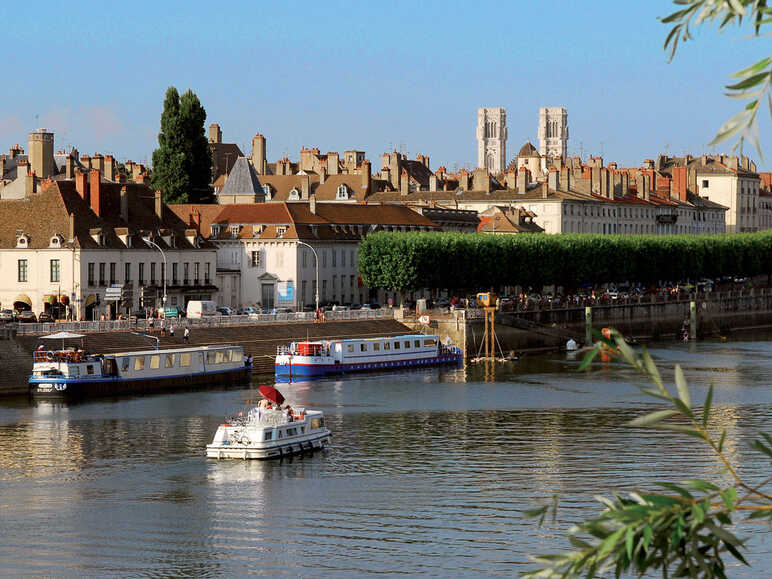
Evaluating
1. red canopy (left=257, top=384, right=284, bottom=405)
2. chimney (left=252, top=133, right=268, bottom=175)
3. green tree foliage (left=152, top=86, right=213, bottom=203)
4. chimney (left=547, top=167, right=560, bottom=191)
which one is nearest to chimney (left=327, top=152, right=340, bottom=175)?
chimney (left=252, top=133, right=268, bottom=175)

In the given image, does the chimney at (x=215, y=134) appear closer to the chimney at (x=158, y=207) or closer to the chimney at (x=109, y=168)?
the chimney at (x=109, y=168)

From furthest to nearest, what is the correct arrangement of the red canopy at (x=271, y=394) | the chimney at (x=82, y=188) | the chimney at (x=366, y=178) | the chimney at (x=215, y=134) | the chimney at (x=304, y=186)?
1. the chimney at (x=215, y=134)
2. the chimney at (x=366, y=178)
3. the chimney at (x=304, y=186)
4. the chimney at (x=82, y=188)
5. the red canopy at (x=271, y=394)

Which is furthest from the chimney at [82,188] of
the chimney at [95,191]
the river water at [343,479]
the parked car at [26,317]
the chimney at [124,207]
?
the river water at [343,479]

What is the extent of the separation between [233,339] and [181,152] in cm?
3878

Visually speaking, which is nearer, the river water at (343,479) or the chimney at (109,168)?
the river water at (343,479)

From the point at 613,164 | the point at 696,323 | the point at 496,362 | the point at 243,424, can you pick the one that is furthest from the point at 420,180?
the point at 243,424

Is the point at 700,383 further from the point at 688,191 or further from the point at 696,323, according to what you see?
the point at 688,191

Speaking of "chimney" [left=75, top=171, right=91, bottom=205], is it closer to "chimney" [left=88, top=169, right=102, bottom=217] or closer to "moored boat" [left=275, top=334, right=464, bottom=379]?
"chimney" [left=88, top=169, right=102, bottom=217]

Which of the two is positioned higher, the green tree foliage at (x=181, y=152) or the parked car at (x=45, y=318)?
the green tree foliage at (x=181, y=152)

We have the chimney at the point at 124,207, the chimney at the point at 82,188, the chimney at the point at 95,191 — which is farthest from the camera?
the chimney at the point at 124,207

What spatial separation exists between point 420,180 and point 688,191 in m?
40.1

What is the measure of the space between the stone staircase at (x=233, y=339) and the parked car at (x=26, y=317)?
685 centimetres

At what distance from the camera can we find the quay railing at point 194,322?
72.9m

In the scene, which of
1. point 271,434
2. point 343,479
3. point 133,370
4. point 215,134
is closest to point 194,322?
point 133,370
